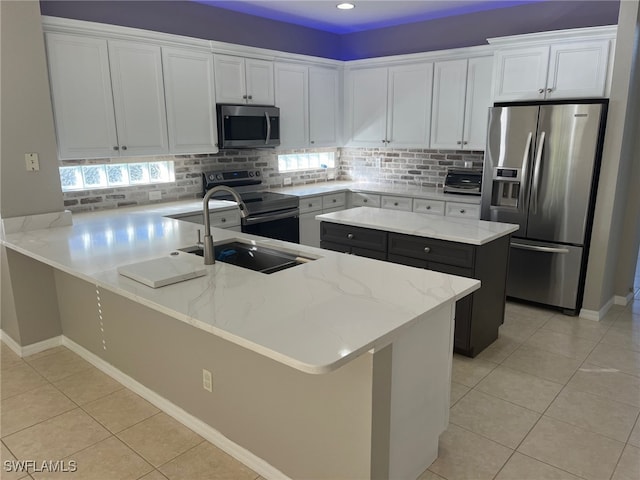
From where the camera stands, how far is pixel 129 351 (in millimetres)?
2834

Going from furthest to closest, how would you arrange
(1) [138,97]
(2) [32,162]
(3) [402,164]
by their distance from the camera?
(3) [402,164] < (1) [138,97] < (2) [32,162]

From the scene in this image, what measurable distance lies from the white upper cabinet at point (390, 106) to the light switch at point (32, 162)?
3.54 meters

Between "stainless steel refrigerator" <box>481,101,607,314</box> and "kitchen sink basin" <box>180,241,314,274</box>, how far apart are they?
2.41m

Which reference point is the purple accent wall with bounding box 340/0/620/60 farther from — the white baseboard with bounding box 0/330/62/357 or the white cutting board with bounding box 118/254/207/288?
the white baseboard with bounding box 0/330/62/357

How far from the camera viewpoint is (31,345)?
333 centimetres

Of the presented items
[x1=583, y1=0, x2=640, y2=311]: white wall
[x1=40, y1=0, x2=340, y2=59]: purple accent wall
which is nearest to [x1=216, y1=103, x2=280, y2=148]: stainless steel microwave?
[x1=40, y1=0, x2=340, y2=59]: purple accent wall

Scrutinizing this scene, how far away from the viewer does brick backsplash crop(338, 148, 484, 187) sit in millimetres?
→ 5281

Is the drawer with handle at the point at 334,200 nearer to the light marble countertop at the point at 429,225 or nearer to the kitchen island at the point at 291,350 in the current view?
the light marble countertop at the point at 429,225

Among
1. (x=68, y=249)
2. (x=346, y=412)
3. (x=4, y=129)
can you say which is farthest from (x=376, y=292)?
(x=4, y=129)

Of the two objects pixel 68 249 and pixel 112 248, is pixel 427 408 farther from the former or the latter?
pixel 68 249

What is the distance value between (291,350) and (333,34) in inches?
214

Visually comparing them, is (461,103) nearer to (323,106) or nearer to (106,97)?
(323,106)

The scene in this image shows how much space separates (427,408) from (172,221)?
216 cm

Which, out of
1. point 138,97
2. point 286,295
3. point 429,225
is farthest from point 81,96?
point 429,225
